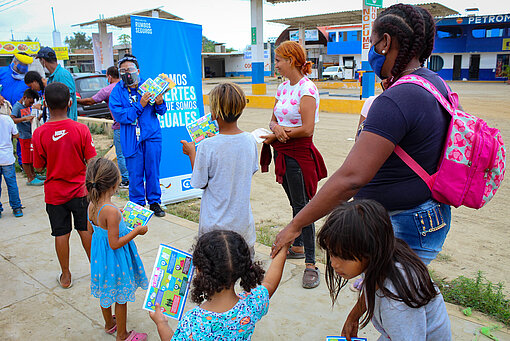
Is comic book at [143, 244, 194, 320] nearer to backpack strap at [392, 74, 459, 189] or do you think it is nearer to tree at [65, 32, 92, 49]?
backpack strap at [392, 74, 459, 189]

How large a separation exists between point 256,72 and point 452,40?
2364cm

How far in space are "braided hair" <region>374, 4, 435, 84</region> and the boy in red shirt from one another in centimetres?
257

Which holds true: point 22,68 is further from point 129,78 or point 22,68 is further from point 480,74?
point 480,74

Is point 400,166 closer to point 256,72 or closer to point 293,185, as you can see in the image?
point 293,185

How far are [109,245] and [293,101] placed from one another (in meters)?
1.86

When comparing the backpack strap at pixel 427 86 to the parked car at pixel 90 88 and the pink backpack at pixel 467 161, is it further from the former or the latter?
the parked car at pixel 90 88

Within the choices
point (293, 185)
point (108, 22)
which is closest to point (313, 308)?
point (293, 185)

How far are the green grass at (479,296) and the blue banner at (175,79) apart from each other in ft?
12.1

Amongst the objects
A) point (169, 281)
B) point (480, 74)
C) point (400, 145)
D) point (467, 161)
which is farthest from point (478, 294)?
point (480, 74)

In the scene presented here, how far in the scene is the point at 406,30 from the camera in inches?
68.4

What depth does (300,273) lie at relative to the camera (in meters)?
3.63

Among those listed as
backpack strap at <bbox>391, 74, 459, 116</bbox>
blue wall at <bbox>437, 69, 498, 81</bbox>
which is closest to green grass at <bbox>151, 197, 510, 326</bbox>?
backpack strap at <bbox>391, 74, 459, 116</bbox>

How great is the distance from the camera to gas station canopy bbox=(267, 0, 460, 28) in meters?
26.0

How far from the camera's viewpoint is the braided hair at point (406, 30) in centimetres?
174
